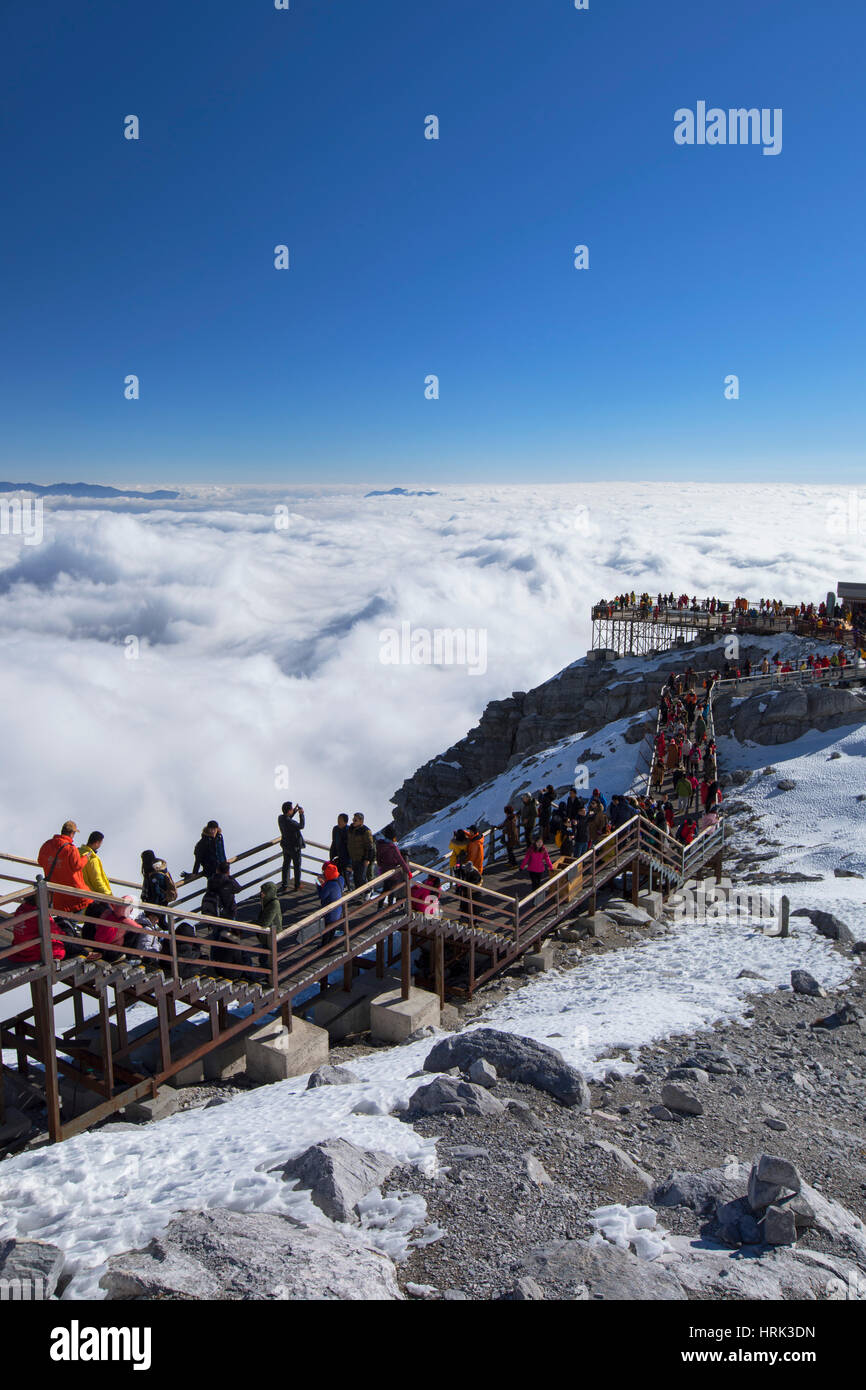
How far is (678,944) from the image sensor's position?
15422 mm

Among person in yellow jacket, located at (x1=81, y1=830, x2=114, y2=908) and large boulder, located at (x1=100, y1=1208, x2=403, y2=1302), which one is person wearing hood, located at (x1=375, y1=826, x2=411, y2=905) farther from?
large boulder, located at (x1=100, y1=1208, x2=403, y2=1302)

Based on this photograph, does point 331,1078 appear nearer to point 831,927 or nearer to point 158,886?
point 158,886

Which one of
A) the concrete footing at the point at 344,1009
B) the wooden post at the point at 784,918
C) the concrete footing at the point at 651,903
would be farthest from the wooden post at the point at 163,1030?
the wooden post at the point at 784,918

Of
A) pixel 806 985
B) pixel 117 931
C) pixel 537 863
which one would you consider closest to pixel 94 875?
pixel 117 931

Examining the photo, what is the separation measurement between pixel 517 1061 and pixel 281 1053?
3.34 m

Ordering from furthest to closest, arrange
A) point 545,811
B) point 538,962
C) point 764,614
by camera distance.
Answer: point 764,614 < point 545,811 < point 538,962

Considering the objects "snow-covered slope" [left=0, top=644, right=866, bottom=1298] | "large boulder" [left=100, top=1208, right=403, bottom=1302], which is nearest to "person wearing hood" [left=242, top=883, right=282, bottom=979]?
"snow-covered slope" [left=0, top=644, right=866, bottom=1298]

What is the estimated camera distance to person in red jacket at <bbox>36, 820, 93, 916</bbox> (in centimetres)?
945

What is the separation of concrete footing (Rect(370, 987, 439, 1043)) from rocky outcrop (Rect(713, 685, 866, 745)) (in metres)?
20.5

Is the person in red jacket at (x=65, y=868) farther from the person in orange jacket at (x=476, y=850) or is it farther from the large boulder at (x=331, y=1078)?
the person in orange jacket at (x=476, y=850)

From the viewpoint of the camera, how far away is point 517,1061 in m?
8.94

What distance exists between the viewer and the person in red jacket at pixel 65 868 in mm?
9445
